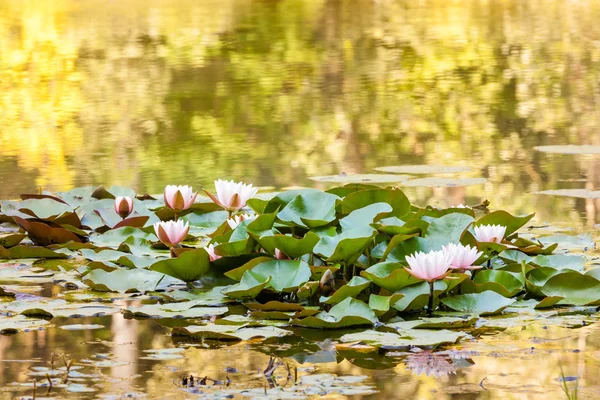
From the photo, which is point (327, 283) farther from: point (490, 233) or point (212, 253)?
point (490, 233)

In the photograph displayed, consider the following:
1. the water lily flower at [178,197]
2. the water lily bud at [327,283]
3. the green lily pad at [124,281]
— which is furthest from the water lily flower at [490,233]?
the water lily flower at [178,197]

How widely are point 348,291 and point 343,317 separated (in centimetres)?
15

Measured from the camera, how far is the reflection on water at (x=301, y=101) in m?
5.15

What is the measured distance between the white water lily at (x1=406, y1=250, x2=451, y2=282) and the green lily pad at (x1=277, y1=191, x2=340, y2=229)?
0.50 meters

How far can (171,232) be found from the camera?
10.6ft

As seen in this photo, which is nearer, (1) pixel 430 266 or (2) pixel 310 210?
(1) pixel 430 266

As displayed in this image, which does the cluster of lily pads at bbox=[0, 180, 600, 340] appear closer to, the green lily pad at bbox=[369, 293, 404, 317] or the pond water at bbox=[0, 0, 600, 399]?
the green lily pad at bbox=[369, 293, 404, 317]

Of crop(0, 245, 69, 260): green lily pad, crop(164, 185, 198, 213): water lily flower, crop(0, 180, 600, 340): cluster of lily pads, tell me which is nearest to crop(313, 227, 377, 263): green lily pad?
crop(0, 180, 600, 340): cluster of lily pads

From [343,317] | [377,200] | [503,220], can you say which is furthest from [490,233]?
[343,317]

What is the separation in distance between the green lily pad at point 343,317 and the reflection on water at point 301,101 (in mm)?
1436

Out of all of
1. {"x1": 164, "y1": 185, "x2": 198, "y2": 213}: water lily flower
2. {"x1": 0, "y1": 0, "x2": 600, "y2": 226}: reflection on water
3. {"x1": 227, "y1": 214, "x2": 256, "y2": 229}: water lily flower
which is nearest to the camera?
{"x1": 227, "y1": 214, "x2": 256, "y2": 229}: water lily flower

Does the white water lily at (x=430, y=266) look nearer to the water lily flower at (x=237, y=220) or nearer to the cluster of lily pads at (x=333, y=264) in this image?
the cluster of lily pads at (x=333, y=264)

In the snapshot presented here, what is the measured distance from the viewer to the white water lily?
8.48 feet

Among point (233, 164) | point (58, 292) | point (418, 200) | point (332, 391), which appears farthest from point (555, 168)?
point (332, 391)
